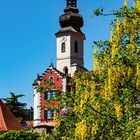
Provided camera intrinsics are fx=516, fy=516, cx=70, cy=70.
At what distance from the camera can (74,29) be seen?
63.4 metres

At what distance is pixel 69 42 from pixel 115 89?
51.7 m

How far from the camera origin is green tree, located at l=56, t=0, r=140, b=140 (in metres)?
10.5

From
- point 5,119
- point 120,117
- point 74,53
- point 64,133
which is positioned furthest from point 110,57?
point 74,53

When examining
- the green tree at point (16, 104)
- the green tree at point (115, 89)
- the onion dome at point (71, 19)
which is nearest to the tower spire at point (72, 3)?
the onion dome at point (71, 19)

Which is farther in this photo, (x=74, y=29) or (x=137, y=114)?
(x=74, y=29)

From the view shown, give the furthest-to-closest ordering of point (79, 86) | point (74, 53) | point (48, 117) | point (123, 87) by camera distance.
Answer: point (74, 53) < point (48, 117) < point (79, 86) < point (123, 87)

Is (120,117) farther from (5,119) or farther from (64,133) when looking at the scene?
(5,119)

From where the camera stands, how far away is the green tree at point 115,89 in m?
10.5

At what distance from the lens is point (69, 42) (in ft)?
204

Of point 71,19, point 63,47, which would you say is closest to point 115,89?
point 63,47

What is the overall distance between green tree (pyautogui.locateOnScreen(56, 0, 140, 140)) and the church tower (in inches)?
1927

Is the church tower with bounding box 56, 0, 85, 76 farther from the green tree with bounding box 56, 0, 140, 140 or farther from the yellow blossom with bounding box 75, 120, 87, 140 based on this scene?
the yellow blossom with bounding box 75, 120, 87, 140

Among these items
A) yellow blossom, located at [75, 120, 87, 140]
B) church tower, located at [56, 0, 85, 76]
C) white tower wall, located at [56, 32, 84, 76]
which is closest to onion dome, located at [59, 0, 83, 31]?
church tower, located at [56, 0, 85, 76]

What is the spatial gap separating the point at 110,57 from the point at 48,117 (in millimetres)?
42065
